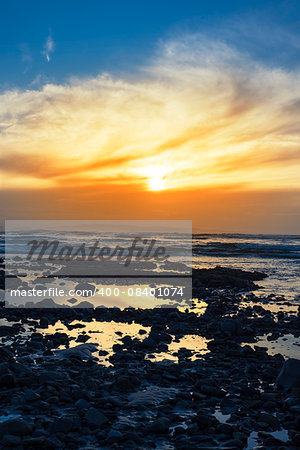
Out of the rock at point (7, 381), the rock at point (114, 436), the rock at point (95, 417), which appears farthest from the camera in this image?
the rock at point (7, 381)

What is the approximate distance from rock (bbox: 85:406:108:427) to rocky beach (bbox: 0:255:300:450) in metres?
0.02

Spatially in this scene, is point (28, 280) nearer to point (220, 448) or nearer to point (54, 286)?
point (54, 286)

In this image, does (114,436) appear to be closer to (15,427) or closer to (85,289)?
(15,427)

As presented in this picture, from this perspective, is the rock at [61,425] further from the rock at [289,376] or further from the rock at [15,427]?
the rock at [289,376]

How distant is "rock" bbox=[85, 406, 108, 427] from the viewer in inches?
225

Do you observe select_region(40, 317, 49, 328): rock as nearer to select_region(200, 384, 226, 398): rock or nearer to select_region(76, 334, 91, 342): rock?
select_region(76, 334, 91, 342): rock

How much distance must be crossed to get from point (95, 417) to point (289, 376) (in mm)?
3976

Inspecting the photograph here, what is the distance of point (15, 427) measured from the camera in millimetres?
5188

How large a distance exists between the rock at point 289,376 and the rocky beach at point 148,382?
0.02 metres

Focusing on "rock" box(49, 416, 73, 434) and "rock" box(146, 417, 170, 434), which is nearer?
"rock" box(49, 416, 73, 434)

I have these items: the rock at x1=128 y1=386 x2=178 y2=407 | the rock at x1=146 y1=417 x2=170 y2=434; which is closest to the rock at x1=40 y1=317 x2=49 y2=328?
the rock at x1=128 y1=386 x2=178 y2=407

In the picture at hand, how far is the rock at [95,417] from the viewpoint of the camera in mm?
5719
